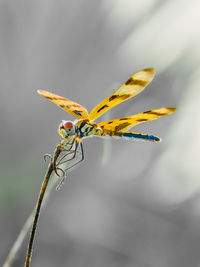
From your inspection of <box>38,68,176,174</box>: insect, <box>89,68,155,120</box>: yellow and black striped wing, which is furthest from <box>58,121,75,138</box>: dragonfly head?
<box>89,68,155,120</box>: yellow and black striped wing

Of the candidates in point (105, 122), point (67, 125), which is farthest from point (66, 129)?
point (105, 122)

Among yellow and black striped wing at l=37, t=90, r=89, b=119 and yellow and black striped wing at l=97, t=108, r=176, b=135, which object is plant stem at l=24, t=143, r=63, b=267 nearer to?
yellow and black striped wing at l=37, t=90, r=89, b=119

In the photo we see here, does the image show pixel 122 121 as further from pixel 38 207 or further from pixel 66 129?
pixel 38 207

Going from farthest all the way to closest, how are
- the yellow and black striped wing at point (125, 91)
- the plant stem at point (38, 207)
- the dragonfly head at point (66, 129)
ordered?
the yellow and black striped wing at point (125, 91) → the dragonfly head at point (66, 129) → the plant stem at point (38, 207)

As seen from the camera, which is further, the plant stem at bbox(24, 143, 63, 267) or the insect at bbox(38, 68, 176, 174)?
the insect at bbox(38, 68, 176, 174)

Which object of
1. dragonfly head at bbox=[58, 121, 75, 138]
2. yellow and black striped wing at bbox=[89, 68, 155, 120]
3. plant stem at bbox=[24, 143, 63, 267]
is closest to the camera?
plant stem at bbox=[24, 143, 63, 267]

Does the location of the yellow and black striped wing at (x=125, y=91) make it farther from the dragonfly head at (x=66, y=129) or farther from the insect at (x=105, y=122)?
the dragonfly head at (x=66, y=129)

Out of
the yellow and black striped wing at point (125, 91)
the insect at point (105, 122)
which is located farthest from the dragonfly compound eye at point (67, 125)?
the yellow and black striped wing at point (125, 91)

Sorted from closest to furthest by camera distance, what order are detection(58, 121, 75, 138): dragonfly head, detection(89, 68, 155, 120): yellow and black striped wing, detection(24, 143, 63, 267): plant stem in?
detection(24, 143, 63, 267): plant stem, detection(58, 121, 75, 138): dragonfly head, detection(89, 68, 155, 120): yellow and black striped wing
